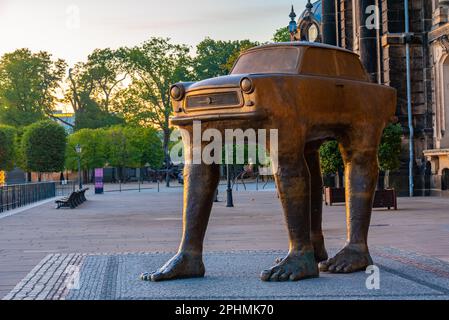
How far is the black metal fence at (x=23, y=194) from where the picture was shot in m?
29.5

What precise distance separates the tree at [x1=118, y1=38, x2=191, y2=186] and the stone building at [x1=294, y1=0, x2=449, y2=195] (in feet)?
147

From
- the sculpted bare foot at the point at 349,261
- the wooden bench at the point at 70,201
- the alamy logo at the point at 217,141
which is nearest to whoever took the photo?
the alamy logo at the point at 217,141

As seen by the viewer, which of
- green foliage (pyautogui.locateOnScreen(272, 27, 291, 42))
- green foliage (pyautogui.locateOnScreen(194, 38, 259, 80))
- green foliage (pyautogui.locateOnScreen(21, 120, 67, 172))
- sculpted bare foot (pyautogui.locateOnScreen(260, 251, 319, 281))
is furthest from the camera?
green foliage (pyautogui.locateOnScreen(194, 38, 259, 80))

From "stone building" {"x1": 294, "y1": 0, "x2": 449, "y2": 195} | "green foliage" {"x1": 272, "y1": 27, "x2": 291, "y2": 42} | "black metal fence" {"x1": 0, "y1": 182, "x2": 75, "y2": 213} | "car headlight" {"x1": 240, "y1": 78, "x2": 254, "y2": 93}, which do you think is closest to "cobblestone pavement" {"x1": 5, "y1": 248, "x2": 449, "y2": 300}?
"car headlight" {"x1": 240, "y1": 78, "x2": 254, "y2": 93}

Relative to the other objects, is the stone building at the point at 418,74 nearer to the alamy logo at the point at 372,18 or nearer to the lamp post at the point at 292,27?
the alamy logo at the point at 372,18

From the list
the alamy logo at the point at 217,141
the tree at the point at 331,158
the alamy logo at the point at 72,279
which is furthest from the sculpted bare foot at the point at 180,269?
the tree at the point at 331,158

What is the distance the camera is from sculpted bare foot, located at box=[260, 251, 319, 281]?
8.21 meters

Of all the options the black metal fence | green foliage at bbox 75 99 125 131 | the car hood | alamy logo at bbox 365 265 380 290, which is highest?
green foliage at bbox 75 99 125 131

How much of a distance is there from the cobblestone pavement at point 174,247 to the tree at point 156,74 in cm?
5163

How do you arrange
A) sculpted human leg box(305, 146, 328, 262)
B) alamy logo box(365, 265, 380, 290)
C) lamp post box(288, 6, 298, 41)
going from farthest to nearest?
lamp post box(288, 6, 298, 41) → sculpted human leg box(305, 146, 328, 262) → alamy logo box(365, 265, 380, 290)

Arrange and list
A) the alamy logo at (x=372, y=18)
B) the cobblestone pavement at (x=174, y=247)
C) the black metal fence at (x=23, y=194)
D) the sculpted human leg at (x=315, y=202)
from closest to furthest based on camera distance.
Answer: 1. the cobblestone pavement at (x=174, y=247)
2. the sculpted human leg at (x=315, y=202)
3. the black metal fence at (x=23, y=194)
4. the alamy logo at (x=372, y=18)

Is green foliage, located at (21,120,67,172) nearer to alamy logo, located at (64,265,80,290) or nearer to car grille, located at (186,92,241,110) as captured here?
alamy logo, located at (64,265,80,290)

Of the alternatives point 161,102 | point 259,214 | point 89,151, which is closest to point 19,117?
point 89,151

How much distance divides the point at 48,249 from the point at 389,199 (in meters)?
14.5
